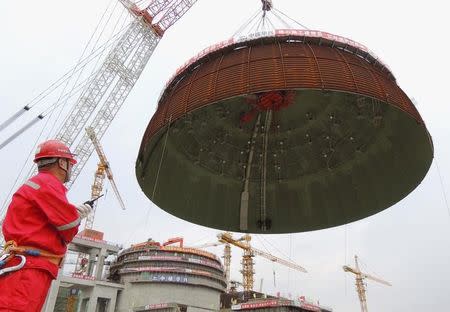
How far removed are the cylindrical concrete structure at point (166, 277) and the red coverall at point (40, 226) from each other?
8644cm

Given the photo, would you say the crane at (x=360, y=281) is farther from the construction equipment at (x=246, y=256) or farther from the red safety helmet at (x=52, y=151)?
the red safety helmet at (x=52, y=151)

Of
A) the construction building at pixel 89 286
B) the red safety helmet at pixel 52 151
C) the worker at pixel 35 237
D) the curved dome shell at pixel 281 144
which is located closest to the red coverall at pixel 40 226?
the worker at pixel 35 237

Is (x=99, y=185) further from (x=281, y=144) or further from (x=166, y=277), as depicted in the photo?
(x=281, y=144)

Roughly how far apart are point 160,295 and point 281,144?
78.1m

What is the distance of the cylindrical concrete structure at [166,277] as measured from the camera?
9069cm

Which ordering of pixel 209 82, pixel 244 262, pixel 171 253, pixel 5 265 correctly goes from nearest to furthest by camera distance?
pixel 5 265
pixel 209 82
pixel 171 253
pixel 244 262

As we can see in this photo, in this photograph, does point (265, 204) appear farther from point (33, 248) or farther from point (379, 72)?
point (33, 248)

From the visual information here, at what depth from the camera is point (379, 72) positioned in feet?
52.9

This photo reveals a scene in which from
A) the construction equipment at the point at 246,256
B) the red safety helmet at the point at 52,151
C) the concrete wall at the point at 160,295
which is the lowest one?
the red safety helmet at the point at 52,151

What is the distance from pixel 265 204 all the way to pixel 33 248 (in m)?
16.9

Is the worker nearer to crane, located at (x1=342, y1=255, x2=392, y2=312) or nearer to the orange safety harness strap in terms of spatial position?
the orange safety harness strap

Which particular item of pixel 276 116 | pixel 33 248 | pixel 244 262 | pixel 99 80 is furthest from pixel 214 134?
pixel 244 262

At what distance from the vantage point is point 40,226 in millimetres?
5426

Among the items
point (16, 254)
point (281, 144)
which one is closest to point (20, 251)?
point (16, 254)
